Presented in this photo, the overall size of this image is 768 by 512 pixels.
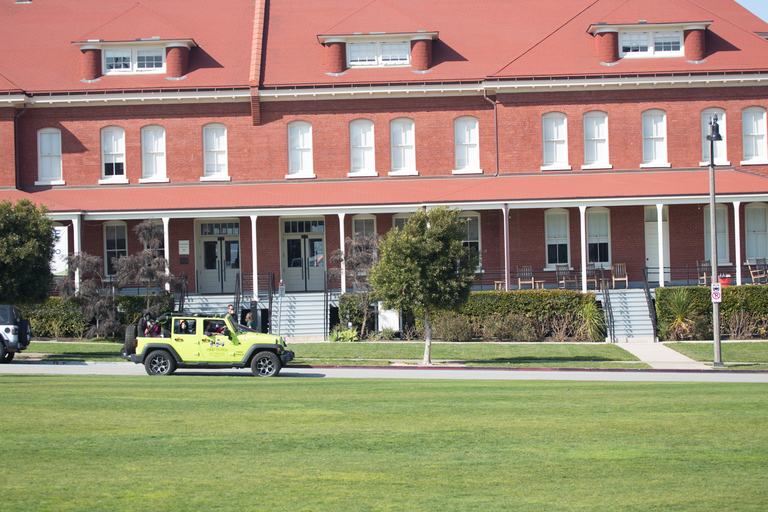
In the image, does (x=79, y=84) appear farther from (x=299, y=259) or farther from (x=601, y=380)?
(x=601, y=380)

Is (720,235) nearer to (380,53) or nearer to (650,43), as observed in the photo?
(650,43)

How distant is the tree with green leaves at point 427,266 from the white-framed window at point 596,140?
12.2 metres

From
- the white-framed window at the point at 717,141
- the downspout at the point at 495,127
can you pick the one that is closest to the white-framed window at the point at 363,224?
the downspout at the point at 495,127

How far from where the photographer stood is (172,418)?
415 inches

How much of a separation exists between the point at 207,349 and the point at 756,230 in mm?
23704

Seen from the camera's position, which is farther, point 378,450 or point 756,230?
point 756,230

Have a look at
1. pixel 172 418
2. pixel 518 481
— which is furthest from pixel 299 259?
pixel 518 481

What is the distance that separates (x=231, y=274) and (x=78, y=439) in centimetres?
2265

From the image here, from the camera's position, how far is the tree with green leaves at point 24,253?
21844mm

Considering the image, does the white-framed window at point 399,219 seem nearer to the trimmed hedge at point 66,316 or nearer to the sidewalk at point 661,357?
the trimmed hedge at point 66,316

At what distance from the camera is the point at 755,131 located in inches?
1241

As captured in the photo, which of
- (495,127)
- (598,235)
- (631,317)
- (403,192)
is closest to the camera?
(631,317)

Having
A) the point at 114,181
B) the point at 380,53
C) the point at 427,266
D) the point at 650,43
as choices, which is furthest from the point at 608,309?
→ the point at 114,181

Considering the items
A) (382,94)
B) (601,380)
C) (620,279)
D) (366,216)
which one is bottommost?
(601,380)
